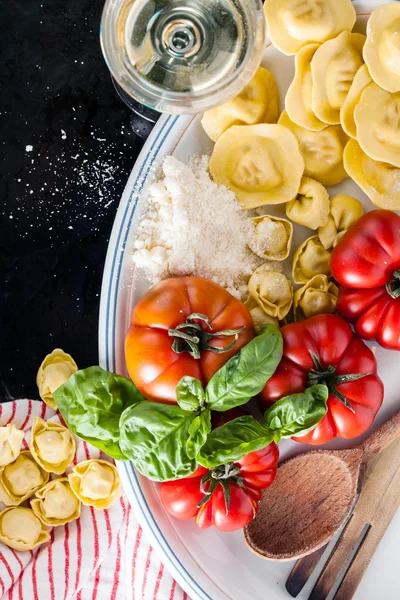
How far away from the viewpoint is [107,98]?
1777mm

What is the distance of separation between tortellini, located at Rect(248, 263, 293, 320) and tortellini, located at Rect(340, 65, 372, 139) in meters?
0.36

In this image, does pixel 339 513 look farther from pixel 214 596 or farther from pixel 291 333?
pixel 291 333

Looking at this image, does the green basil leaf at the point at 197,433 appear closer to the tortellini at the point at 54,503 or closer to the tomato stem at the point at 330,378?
the tomato stem at the point at 330,378

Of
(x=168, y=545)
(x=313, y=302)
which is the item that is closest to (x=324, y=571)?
(x=168, y=545)

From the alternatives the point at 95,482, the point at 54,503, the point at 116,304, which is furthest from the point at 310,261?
the point at 54,503

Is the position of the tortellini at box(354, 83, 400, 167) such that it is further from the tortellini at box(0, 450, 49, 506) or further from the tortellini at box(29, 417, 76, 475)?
the tortellini at box(0, 450, 49, 506)

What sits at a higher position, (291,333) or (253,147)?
(253,147)

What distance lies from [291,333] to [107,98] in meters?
0.76

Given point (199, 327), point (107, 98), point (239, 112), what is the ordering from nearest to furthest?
point (199, 327), point (239, 112), point (107, 98)

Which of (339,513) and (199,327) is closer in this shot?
(199,327)

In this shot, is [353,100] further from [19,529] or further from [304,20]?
[19,529]

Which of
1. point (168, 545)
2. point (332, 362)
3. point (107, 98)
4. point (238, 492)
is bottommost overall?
point (168, 545)

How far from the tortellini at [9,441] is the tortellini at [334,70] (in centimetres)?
101

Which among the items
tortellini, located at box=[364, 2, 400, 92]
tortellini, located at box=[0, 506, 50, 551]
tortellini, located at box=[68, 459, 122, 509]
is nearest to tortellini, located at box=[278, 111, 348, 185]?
tortellini, located at box=[364, 2, 400, 92]
